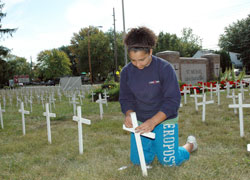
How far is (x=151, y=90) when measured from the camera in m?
2.79

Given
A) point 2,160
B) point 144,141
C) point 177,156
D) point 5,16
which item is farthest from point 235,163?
point 5,16

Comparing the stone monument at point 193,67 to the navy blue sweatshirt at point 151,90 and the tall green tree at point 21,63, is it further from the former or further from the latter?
the tall green tree at point 21,63

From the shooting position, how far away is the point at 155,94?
9.25ft

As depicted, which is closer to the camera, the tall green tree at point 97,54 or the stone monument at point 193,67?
the stone monument at point 193,67

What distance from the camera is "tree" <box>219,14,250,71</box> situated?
157 ft

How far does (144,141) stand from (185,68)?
49.6ft

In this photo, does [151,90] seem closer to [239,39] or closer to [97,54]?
[97,54]

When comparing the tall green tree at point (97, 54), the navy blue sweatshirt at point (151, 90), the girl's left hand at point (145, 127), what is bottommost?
the girl's left hand at point (145, 127)

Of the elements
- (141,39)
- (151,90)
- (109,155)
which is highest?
(141,39)

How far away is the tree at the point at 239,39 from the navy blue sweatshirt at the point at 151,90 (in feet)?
159

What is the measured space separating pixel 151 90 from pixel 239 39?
182 ft

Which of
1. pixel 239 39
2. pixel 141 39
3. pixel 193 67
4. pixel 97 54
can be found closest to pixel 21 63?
pixel 97 54

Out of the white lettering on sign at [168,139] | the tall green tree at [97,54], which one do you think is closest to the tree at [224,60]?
the tall green tree at [97,54]

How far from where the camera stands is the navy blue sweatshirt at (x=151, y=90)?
267 centimetres
